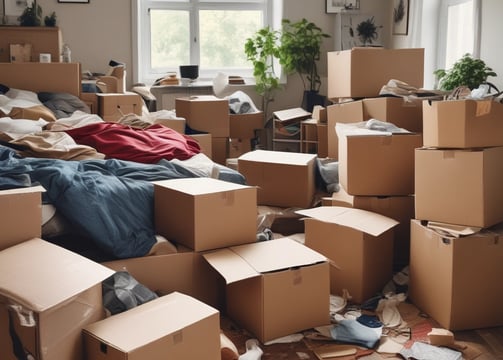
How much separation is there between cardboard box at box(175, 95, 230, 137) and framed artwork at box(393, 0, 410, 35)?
2.10m

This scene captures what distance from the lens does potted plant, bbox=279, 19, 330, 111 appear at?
19.6 ft

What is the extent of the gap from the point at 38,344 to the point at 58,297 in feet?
0.45

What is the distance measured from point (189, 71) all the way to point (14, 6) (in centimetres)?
168

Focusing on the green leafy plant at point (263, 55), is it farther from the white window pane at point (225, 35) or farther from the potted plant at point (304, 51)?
the white window pane at point (225, 35)

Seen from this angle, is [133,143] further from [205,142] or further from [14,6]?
[14,6]

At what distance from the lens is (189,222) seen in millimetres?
2521

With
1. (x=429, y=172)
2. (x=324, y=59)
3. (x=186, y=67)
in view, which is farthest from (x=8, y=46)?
(x=429, y=172)

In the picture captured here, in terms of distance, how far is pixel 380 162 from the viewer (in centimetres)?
317

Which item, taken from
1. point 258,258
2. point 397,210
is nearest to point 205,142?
point 397,210

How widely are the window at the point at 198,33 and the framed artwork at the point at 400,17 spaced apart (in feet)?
3.90

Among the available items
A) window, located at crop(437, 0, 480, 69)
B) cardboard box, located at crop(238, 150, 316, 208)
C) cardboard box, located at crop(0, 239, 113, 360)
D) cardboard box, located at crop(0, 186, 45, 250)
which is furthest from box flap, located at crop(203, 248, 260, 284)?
window, located at crop(437, 0, 480, 69)

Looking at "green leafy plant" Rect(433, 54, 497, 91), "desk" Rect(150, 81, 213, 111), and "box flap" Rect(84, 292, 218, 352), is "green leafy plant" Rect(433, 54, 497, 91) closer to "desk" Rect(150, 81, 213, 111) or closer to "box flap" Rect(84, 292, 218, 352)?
"desk" Rect(150, 81, 213, 111)

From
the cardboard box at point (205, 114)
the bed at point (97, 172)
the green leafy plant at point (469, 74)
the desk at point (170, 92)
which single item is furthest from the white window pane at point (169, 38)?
the green leafy plant at point (469, 74)

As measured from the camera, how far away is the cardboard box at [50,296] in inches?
68.7
